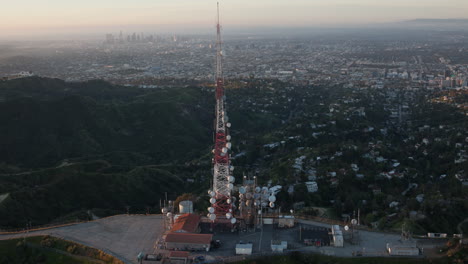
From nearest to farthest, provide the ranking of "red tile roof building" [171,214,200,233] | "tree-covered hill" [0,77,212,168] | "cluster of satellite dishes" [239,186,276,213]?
"red tile roof building" [171,214,200,233]
"cluster of satellite dishes" [239,186,276,213]
"tree-covered hill" [0,77,212,168]

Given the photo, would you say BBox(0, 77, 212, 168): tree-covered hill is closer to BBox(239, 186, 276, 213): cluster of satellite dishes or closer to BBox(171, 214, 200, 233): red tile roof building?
BBox(171, 214, 200, 233): red tile roof building

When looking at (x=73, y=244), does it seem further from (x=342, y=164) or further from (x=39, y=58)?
(x=39, y=58)

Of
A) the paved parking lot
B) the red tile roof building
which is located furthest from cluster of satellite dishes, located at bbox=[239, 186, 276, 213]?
the paved parking lot

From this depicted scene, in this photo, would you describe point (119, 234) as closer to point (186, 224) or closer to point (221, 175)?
point (186, 224)

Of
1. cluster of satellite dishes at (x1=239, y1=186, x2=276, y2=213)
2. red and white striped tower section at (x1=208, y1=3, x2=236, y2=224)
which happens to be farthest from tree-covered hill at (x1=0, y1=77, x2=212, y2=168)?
cluster of satellite dishes at (x1=239, y1=186, x2=276, y2=213)

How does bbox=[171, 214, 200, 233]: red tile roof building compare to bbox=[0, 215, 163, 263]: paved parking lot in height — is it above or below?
above

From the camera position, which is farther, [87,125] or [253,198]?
[87,125]

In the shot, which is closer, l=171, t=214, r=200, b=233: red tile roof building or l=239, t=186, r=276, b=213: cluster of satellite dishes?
l=171, t=214, r=200, b=233: red tile roof building

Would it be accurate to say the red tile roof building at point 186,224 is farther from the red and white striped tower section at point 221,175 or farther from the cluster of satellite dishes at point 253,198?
the cluster of satellite dishes at point 253,198

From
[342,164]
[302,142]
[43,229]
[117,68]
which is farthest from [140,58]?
[43,229]

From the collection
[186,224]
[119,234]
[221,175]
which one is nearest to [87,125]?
[119,234]

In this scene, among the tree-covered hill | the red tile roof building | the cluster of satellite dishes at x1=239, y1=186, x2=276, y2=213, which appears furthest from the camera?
the tree-covered hill

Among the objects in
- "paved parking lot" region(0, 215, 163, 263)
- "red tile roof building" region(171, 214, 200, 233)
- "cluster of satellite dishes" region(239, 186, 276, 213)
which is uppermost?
"cluster of satellite dishes" region(239, 186, 276, 213)
